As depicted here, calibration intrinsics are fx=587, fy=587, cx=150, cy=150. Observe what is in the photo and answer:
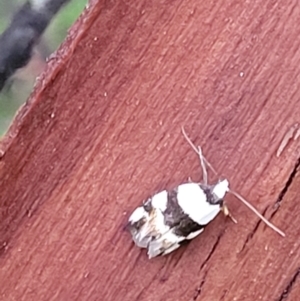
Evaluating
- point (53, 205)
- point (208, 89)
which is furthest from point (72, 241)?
point (208, 89)

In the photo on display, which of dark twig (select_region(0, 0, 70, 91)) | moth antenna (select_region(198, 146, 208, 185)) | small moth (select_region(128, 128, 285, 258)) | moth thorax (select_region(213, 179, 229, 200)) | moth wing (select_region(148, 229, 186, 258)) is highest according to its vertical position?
dark twig (select_region(0, 0, 70, 91))

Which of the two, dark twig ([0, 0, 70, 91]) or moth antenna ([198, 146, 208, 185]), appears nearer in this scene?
moth antenna ([198, 146, 208, 185])

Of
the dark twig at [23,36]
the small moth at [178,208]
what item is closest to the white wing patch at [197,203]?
the small moth at [178,208]

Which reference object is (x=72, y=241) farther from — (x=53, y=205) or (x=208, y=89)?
(x=208, y=89)

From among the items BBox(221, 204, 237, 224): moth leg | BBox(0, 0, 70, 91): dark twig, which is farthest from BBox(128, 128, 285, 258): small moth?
BBox(0, 0, 70, 91): dark twig

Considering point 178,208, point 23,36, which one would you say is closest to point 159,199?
point 178,208

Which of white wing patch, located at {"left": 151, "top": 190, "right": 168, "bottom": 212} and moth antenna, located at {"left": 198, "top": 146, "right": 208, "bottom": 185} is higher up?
moth antenna, located at {"left": 198, "top": 146, "right": 208, "bottom": 185}

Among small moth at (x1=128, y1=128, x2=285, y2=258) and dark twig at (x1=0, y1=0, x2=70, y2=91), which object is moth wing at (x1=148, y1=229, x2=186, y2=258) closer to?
small moth at (x1=128, y1=128, x2=285, y2=258)
